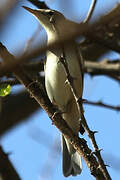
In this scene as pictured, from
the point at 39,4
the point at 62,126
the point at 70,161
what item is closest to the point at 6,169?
the point at 70,161

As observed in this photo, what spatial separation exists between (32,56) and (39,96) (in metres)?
1.31

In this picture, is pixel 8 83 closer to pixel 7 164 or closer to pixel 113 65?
pixel 7 164

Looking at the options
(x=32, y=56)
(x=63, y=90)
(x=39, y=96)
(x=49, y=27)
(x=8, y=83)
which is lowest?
(x=32, y=56)

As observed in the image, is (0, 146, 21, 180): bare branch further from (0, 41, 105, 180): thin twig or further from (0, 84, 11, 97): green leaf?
(0, 41, 105, 180): thin twig

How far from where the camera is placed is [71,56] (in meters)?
3.19

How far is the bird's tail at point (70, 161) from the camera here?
3.21 m

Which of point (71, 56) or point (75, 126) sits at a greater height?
point (71, 56)

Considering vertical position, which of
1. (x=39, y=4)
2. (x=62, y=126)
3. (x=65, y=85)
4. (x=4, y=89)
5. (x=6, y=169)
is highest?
(x=39, y=4)

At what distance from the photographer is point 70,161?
3342 mm

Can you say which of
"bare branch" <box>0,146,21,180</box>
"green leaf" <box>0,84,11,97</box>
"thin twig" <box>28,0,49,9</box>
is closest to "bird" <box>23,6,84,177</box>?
"thin twig" <box>28,0,49,9</box>

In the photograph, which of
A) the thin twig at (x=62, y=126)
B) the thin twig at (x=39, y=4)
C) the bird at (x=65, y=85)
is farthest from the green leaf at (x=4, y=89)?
the thin twig at (x=39, y=4)

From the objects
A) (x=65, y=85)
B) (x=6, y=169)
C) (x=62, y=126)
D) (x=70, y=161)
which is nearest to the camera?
(x=62, y=126)

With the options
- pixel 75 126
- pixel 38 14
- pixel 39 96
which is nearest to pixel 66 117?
pixel 75 126

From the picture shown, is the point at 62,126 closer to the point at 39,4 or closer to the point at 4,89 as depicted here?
the point at 4,89
